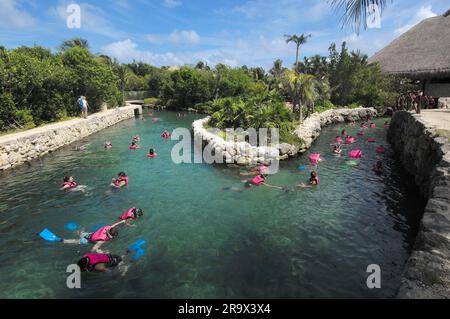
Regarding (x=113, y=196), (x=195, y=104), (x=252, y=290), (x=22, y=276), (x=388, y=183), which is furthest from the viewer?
(x=195, y=104)

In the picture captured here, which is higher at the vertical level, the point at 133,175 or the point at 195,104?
the point at 195,104

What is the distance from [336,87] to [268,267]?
38.4m

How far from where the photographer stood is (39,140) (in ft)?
61.7

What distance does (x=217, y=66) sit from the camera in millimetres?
51000

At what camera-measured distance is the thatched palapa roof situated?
31922 millimetres

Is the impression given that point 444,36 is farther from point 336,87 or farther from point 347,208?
point 347,208

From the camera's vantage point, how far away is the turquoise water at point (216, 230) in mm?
7039

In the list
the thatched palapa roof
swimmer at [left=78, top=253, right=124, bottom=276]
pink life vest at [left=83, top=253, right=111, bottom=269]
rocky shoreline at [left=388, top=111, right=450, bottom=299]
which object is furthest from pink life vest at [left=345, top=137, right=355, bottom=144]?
pink life vest at [left=83, top=253, right=111, bottom=269]

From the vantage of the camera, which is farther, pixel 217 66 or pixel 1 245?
pixel 217 66

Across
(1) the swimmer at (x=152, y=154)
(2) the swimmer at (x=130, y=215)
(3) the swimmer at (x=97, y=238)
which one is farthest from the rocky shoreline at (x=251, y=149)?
(3) the swimmer at (x=97, y=238)

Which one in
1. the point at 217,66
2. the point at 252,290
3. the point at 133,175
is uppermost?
the point at 217,66

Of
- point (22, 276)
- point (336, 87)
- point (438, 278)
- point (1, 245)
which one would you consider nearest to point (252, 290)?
point (438, 278)

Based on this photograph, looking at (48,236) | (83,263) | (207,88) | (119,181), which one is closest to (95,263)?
(83,263)

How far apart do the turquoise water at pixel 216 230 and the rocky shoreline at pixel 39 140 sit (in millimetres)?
1310
